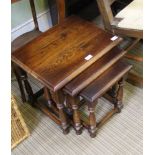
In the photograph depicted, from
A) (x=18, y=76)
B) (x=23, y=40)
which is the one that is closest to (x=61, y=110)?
(x=18, y=76)

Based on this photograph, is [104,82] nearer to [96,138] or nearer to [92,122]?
[92,122]

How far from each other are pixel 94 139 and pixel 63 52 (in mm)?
513

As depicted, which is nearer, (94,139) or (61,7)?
(94,139)

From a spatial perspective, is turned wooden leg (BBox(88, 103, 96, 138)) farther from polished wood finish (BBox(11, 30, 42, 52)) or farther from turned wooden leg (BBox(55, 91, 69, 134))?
polished wood finish (BBox(11, 30, 42, 52))

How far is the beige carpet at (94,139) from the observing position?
4.70 feet

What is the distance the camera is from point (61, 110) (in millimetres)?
1372

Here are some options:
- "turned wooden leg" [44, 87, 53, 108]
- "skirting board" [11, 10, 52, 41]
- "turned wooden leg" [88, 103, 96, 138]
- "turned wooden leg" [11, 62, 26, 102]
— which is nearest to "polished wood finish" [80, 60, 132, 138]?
"turned wooden leg" [88, 103, 96, 138]

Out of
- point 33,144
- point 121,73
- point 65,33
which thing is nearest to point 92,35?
point 65,33

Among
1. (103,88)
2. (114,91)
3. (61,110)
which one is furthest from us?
(114,91)

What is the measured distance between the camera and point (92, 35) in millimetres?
1407

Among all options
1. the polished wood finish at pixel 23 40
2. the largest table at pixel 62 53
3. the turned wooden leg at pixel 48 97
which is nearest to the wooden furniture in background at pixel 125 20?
the largest table at pixel 62 53

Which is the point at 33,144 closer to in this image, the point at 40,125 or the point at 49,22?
the point at 40,125

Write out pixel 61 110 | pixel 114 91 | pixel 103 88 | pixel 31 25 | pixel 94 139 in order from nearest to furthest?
pixel 103 88 < pixel 61 110 < pixel 94 139 < pixel 114 91 < pixel 31 25

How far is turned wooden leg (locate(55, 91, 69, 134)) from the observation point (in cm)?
130
